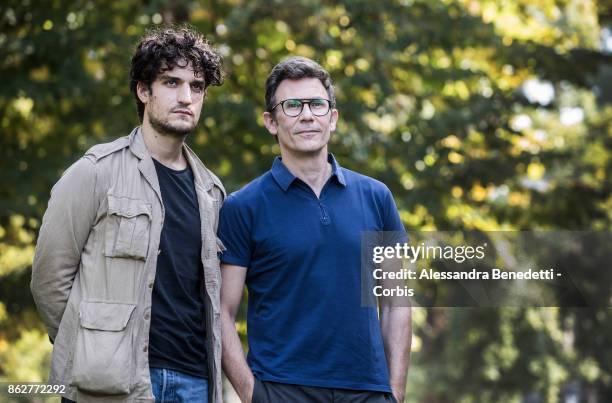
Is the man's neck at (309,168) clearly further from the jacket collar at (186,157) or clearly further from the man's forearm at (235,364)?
the man's forearm at (235,364)

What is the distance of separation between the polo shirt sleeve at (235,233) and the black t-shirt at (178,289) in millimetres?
153

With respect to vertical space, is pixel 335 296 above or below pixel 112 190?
below

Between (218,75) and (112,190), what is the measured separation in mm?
824

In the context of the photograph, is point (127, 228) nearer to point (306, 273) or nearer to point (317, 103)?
point (306, 273)

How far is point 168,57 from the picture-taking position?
3.90 metres

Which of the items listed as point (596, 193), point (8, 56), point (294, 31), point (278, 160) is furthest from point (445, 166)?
point (278, 160)

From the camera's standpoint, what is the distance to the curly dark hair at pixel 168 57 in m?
3.91

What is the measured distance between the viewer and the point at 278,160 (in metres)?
4.09

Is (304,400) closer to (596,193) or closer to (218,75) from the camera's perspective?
(218,75)

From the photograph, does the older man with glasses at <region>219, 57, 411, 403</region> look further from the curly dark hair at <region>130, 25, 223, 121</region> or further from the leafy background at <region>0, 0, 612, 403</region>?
the leafy background at <region>0, 0, 612, 403</region>

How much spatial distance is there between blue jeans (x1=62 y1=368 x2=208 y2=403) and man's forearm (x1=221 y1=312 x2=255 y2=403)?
0.16 m

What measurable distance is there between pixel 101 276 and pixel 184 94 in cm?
82

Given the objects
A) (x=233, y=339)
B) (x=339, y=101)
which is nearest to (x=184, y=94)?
(x=233, y=339)

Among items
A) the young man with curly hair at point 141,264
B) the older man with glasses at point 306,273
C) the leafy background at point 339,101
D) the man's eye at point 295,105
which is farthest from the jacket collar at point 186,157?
the leafy background at point 339,101
